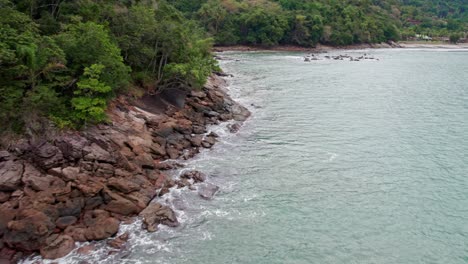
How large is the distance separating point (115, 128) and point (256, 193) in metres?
13.7

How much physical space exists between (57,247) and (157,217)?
649 cm

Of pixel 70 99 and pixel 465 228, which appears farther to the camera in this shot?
pixel 70 99

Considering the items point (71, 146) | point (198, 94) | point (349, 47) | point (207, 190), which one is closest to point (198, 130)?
point (198, 94)

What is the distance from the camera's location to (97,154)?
28328mm

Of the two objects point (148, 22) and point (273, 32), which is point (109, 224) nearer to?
point (148, 22)

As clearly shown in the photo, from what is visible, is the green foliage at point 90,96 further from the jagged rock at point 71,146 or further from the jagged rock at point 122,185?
the jagged rock at point 122,185

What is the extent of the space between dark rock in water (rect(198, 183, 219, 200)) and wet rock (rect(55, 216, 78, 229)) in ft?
31.2

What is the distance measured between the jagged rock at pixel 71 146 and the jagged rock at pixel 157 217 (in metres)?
6.62

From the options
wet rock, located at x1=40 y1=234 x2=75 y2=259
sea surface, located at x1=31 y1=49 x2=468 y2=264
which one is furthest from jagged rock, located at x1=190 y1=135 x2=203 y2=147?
wet rock, located at x1=40 y1=234 x2=75 y2=259

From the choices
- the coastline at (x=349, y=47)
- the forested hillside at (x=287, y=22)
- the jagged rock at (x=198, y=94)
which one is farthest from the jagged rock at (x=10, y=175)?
the forested hillside at (x=287, y=22)

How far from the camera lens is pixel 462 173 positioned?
3422 cm

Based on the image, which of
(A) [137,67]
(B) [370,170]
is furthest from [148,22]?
(B) [370,170]

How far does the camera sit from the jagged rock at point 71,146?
26.9 metres

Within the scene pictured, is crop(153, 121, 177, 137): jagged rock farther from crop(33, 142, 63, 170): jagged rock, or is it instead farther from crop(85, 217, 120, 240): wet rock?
crop(85, 217, 120, 240): wet rock
